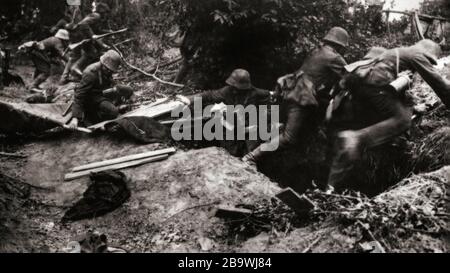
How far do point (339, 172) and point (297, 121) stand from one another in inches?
36.3

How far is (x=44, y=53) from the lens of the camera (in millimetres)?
10141

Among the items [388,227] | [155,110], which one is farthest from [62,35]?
[388,227]

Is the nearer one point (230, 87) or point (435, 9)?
point (230, 87)

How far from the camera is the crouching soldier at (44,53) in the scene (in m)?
9.88

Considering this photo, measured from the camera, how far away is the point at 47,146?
6.87 meters

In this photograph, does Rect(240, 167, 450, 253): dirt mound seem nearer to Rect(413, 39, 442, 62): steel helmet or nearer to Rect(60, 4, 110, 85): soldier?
Rect(413, 39, 442, 62): steel helmet

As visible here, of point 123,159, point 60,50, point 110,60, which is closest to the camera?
point 123,159

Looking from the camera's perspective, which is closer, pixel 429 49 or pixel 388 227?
pixel 388 227

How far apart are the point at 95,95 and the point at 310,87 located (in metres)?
3.46

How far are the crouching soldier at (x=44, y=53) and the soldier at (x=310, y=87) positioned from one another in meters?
6.39

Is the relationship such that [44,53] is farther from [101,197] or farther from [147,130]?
[101,197]

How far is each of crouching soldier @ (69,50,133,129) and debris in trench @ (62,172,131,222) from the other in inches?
71.7

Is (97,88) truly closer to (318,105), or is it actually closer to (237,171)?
(237,171)

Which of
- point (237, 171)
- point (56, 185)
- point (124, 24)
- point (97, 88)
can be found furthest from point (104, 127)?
point (124, 24)
